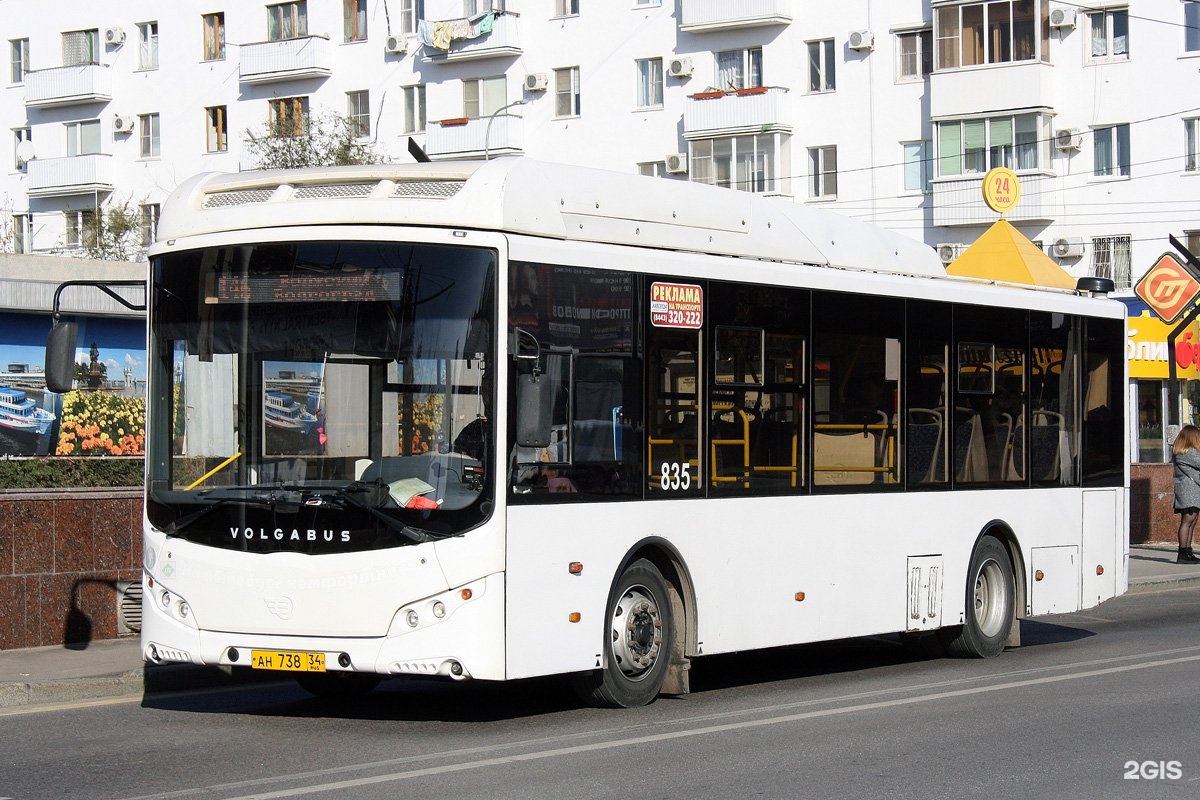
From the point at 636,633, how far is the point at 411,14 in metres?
52.1

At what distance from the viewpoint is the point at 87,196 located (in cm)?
6800

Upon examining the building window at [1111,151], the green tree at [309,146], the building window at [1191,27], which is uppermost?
the building window at [1191,27]

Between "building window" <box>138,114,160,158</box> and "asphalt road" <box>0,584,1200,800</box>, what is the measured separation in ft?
186

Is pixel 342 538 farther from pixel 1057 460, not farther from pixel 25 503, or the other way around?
pixel 1057 460

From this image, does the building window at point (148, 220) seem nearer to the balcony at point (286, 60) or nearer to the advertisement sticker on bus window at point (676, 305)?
the balcony at point (286, 60)

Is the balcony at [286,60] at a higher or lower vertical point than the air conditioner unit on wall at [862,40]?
higher

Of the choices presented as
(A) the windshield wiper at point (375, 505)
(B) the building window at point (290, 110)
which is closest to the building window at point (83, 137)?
(B) the building window at point (290, 110)

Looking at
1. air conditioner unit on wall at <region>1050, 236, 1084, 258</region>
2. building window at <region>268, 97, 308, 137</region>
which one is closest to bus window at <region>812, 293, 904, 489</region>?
air conditioner unit on wall at <region>1050, 236, 1084, 258</region>

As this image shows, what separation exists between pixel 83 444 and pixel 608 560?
32.5ft

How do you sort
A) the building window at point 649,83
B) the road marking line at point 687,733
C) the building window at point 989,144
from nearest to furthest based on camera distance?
the road marking line at point 687,733, the building window at point 989,144, the building window at point 649,83

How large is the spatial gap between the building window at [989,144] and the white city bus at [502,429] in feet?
125

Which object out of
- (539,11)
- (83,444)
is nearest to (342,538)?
(83,444)

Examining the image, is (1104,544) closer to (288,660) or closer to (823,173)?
(288,660)

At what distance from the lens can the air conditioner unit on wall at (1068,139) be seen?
49188 millimetres
